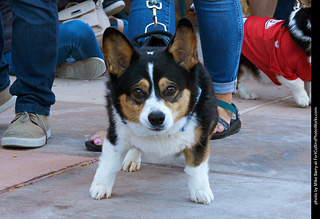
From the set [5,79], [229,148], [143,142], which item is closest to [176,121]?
[143,142]

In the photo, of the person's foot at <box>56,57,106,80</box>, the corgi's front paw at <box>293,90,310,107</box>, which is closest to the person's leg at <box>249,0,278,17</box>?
the person's foot at <box>56,57,106,80</box>

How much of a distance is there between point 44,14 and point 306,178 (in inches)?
76.8

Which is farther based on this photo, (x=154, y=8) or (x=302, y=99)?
(x=302, y=99)

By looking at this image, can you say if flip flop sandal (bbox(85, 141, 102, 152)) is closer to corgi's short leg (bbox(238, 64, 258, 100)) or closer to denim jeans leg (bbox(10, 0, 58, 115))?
denim jeans leg (bbox(10, 0, 58, 115))

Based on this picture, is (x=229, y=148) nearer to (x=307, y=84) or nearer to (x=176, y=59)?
(x=176, y=59)

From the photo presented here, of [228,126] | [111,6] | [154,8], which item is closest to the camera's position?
[154,8]

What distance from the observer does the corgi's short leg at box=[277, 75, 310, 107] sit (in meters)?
4.90

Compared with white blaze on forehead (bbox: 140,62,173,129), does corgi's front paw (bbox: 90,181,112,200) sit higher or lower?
lower

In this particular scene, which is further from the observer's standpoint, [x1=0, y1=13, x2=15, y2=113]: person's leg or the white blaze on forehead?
[x1=0, y1=13, x2=15, y2=113]: person's leg

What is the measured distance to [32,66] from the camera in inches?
127

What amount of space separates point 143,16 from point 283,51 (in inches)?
93.1

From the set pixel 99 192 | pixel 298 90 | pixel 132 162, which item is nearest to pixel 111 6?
pixel 298 90

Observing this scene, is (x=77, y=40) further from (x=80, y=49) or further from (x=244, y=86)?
(x=244, y=86)

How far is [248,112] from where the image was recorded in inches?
181
